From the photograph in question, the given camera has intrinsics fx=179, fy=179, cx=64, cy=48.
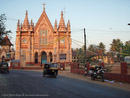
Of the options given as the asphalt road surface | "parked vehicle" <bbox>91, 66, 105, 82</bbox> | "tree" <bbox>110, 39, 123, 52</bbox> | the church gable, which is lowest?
the asphalt road surface

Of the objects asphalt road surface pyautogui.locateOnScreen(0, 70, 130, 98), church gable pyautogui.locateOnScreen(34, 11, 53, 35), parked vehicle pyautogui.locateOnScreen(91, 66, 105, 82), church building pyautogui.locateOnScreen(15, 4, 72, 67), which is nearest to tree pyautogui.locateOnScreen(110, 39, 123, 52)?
church building pyautogui.locateOnScreen(15, 4, 72, 67)

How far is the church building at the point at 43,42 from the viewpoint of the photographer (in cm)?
6194

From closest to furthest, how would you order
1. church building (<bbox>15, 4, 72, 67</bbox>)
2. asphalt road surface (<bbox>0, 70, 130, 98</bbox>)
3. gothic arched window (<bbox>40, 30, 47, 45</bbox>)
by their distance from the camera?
asphalt road surface (<bbox>0, 70, 130, 98</bbox>) < church building (<bbox>15, 4, 72, 67</bbox>) < gothic arched window (<bbox>40, 30, 47, 45</bbox>)

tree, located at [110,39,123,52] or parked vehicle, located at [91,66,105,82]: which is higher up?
tree, located at [110,39,123,52]

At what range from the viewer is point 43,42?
63.6 metres

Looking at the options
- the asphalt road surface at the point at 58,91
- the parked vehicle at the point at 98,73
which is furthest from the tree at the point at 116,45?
the asphalt road surface at the point at 58,91

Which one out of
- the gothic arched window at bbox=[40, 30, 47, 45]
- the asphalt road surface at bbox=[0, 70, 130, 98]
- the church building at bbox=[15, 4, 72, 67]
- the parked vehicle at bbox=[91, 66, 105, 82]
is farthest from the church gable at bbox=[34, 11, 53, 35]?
the asphalt road surface at bbox=[0, 70, 130, 98]

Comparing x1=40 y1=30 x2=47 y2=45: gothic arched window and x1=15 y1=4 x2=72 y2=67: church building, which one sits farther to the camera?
x1=40 y1=30 x2=47 y2=45: gothic arched window

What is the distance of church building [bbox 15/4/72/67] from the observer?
61938 mm

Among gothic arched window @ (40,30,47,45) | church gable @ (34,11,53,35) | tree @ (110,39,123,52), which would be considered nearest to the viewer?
gothic arched window @ (40,30,47,45)

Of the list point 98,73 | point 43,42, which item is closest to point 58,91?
point 98,73

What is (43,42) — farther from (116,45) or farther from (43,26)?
(116,45)

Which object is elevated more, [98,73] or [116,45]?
[116,45]

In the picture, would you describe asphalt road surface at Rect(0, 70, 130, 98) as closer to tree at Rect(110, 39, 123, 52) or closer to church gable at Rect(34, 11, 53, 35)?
church gable at Rect(34, 11, 53, 35)
